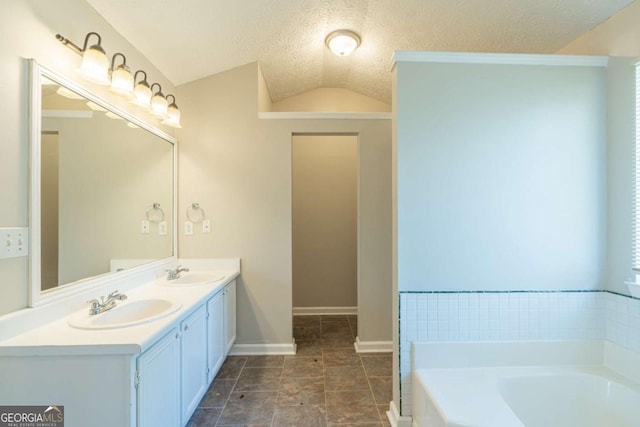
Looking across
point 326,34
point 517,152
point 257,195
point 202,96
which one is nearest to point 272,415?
point 257,195

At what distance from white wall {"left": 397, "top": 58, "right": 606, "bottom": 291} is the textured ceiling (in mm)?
354

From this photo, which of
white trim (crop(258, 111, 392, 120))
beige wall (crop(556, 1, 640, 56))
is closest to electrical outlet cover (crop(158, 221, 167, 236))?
white trim (crop(258, 111, 392, 120))

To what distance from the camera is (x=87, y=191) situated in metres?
1.71

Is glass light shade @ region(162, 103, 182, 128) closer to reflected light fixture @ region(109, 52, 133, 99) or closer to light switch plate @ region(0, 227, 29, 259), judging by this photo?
reflected light fixture @ region(109, 52, 133, 99)

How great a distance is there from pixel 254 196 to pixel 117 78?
1.38 meters

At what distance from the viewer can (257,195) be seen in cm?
279

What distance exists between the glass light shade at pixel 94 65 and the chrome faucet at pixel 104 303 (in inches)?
48.4

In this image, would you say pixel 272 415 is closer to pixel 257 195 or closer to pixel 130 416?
pixel 130 416

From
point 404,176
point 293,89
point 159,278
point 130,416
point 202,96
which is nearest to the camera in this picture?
point 130,416

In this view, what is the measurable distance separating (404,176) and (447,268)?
0.65m

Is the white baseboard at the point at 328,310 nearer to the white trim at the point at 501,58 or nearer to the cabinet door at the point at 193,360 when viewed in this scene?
the cabinet door at the point at 193,360

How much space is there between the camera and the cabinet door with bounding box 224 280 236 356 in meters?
2.49

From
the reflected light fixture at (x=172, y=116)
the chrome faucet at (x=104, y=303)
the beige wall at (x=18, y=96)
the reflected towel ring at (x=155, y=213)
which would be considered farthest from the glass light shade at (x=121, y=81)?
the chrome faucet at (x=104, y=303)

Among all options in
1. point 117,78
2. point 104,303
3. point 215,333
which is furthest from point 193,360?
point 117,78
